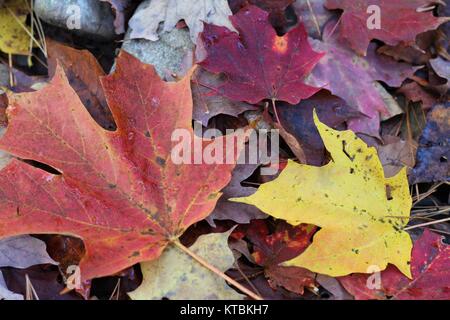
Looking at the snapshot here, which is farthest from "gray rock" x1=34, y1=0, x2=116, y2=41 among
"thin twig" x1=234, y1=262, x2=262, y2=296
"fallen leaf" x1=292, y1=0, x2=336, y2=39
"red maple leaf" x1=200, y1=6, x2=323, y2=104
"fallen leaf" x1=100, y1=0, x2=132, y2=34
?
"thin twig" x1=234, y1=262, x2=262, y2=296

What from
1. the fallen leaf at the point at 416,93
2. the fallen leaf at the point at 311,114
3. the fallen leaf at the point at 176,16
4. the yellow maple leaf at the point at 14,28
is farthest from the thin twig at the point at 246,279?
the yellow maple leaf at the point at 14,28

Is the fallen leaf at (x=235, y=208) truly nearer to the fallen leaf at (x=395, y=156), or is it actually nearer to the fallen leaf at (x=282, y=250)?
the fallen leaf at (x=282, y=250)

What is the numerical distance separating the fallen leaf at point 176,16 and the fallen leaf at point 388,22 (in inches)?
13.7

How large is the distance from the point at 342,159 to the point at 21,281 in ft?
2.62

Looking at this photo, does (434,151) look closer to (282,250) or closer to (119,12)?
(282,250)

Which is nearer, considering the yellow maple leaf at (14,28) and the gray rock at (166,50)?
the gray rock at (166,50)

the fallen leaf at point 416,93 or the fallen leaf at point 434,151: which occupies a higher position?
the fallen leaf at point 416,93

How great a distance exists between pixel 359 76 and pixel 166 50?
0.55 metres

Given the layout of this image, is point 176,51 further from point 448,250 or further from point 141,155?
point 448,250

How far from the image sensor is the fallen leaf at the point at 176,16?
130cm

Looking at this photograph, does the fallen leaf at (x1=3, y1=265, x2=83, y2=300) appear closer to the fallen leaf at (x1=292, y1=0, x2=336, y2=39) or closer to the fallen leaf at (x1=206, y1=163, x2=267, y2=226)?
the fallen leaf at (x1=206, y1=163, x2=267, y2=226)

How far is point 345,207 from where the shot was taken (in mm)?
1060

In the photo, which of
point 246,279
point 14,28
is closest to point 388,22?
point 246,279

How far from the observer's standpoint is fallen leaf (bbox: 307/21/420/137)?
4.33ft
